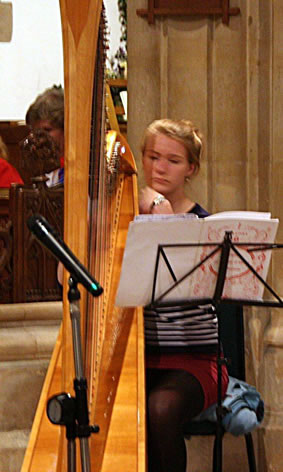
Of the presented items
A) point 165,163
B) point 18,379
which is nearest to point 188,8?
point 165,163

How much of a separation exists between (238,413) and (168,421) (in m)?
0.42

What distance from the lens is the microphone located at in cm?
141

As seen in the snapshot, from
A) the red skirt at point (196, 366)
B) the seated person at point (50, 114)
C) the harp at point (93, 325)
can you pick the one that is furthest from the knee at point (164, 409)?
the seated person at point (50, 114)

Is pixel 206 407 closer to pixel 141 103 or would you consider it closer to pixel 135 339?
pixel 135 339

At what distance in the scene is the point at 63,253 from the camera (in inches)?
56.1

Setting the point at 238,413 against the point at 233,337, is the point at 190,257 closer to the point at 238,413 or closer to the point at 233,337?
the point at 238,413

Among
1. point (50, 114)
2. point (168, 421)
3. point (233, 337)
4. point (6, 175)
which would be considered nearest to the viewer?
point (168, 421)

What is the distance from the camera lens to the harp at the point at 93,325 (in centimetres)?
149

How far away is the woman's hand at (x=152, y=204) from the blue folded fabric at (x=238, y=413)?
77cm

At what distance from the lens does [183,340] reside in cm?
281

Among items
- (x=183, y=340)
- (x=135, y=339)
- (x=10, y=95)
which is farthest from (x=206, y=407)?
(x=10, y=95)

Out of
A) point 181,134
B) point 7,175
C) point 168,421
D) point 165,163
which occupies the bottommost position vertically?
point 168,421

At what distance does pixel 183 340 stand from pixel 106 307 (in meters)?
0.45

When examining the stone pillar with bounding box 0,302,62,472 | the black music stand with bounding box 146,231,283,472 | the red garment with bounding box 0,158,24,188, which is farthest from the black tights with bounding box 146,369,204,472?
the red garment with bounding box 0,158,24,188
